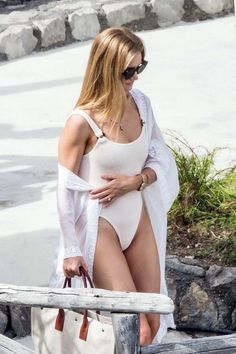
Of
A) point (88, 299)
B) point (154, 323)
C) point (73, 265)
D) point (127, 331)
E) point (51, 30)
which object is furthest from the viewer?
point (51, 30)

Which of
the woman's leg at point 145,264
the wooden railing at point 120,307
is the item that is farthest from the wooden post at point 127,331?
the woman's leg at point 145,264

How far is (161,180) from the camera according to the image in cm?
525

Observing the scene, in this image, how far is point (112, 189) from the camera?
5.01m

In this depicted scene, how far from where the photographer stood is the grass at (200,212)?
693cm

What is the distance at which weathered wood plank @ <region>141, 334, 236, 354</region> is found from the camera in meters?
4.43

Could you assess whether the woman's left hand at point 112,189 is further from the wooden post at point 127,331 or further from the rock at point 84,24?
the rock at point 84,24

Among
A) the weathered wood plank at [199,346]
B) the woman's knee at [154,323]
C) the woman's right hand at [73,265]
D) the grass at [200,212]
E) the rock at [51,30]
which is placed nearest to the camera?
the weathered wood plank at [199,346]

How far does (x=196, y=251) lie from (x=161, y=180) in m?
1.69

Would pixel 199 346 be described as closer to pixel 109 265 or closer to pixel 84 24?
pixel 109 265

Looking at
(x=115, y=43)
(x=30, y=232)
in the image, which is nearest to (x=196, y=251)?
(x=30, y=232)

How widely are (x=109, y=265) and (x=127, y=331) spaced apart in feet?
2.22

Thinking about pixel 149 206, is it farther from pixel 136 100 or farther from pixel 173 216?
pixel 173 216

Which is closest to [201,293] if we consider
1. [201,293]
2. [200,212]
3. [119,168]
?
[201,293]

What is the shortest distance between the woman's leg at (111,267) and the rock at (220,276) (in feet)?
5.27
